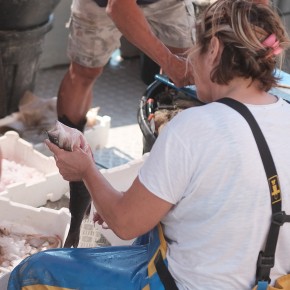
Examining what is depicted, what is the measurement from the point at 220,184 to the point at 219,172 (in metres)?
0.04

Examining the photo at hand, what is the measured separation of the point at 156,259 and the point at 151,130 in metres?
1.39

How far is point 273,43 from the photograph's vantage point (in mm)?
1925

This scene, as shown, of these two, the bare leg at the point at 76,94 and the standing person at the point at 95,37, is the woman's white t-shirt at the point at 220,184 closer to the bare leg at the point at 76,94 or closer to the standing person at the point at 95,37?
the standing person at the point at 95,37

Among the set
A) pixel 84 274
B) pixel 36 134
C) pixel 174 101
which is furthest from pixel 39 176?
pixel 84 274

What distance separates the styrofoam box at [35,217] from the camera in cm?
320

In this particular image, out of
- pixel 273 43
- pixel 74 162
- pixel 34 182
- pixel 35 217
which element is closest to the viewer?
pixel 273 43

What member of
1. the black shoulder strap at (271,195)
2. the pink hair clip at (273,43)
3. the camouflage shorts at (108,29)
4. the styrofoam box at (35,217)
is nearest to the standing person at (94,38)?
the camouflage shorts at (108,29)

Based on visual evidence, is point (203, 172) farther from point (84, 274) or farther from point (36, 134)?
point (36, 134)

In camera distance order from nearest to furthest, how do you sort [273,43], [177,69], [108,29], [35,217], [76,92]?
1. [273,43]
2. [177,69]
3. [35,217]
4. [108,29]
5. [76,92]

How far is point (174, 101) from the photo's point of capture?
366 centimetres

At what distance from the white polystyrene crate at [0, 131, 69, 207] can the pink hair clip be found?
1974mm

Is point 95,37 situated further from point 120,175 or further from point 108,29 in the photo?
point 120,175

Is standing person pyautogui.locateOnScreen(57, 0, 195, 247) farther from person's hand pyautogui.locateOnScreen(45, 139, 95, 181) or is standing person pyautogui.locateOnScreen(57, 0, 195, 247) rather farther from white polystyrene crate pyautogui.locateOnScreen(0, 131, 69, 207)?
person's hand pyautogui.locateOnScreen(45, 139, 95, 181)

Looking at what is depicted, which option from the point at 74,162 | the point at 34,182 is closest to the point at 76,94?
the point at 34,182
